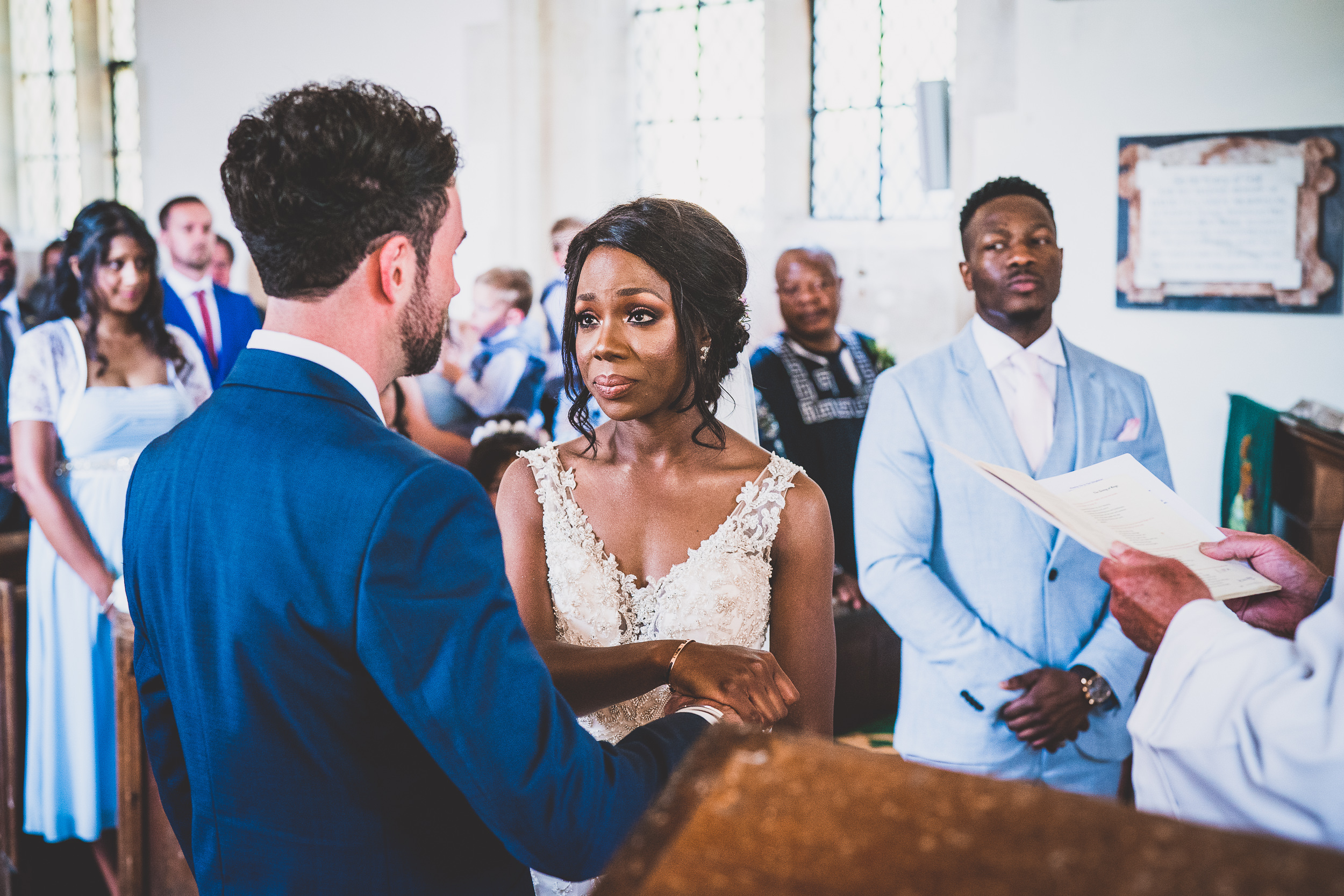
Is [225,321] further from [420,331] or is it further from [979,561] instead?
[420,331]

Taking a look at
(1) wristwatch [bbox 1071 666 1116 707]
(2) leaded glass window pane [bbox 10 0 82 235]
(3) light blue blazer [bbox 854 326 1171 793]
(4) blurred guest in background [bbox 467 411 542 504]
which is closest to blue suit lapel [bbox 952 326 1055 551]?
(3) light blue blazer [bbox 854 326 1171 793]

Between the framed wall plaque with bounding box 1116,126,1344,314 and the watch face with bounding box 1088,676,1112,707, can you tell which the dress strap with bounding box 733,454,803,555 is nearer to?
the watch face with bounding box 1088,676,1112,707

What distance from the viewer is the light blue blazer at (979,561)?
229cm

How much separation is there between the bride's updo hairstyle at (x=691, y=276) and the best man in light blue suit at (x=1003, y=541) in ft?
2.14

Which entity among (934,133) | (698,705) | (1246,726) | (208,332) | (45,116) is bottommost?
(698,705)

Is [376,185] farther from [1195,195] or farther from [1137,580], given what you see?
[1195,195]

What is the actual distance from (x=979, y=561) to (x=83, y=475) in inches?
118

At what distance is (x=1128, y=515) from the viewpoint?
5.05ft

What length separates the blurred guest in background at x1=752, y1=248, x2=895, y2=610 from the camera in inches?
165

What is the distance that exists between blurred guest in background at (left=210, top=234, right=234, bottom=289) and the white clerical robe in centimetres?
667

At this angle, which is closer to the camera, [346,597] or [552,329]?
[346,597]

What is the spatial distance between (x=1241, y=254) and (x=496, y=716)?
4836 millimetres

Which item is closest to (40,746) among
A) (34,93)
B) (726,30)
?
(726,30)

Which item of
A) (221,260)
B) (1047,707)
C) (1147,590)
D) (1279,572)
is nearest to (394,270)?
(1147,590)
